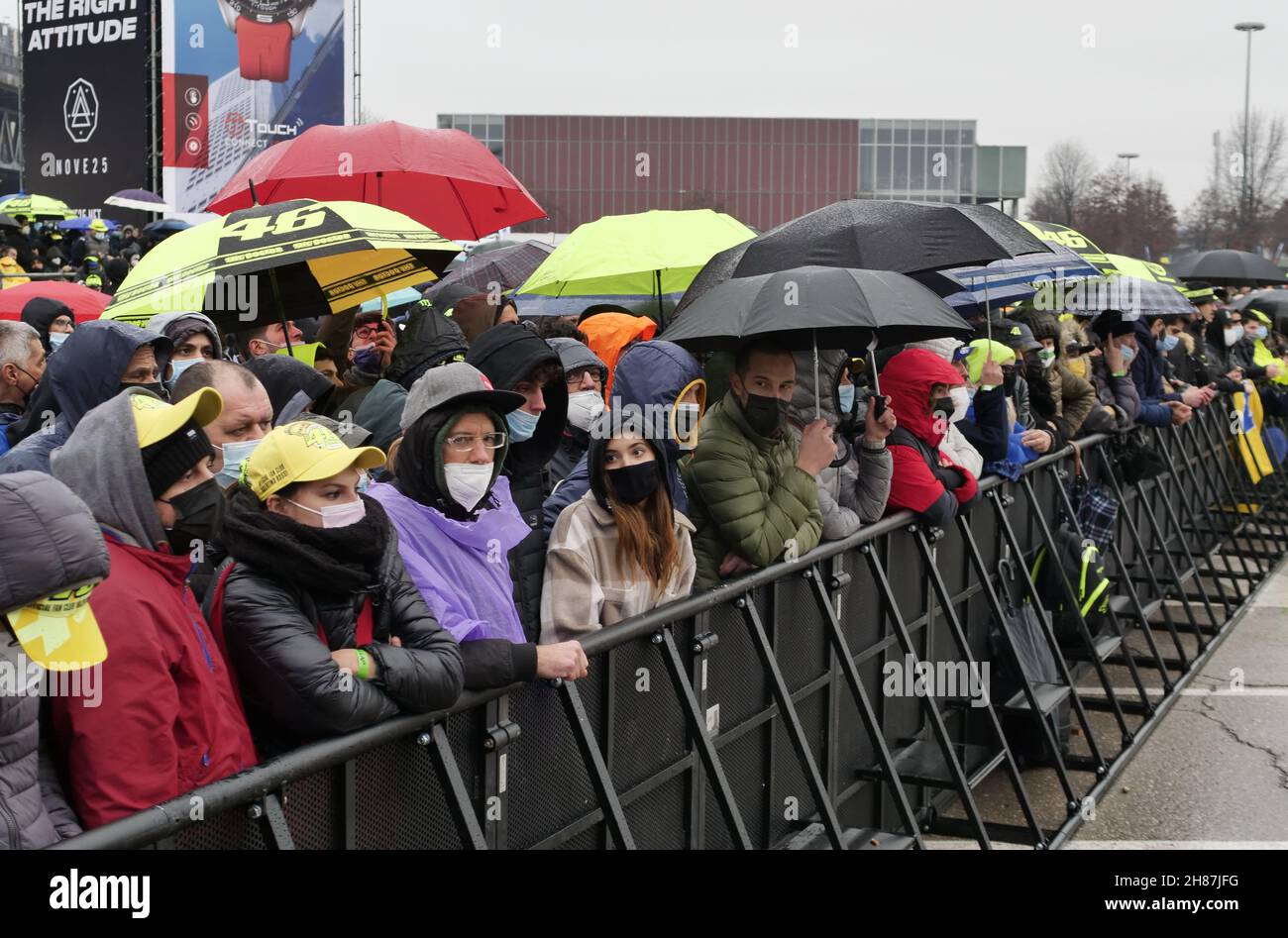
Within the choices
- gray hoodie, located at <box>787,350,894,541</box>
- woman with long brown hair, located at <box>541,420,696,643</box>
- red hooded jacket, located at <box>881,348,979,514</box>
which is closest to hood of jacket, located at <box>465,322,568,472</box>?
woman with long brown hair, located at <box>541,420,696,643</box>

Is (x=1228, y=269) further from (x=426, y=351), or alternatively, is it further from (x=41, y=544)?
(x=41, y=544)

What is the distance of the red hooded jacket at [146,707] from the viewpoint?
9.04 feet

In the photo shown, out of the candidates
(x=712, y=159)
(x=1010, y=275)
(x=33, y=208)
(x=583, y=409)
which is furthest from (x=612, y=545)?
(x=712, y=159)

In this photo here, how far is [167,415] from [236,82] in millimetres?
31150

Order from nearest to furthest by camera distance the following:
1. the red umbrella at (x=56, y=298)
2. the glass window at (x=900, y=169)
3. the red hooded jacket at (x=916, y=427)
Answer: the red hooded jacket at (x=916, y=427)
the red umbrella at (x=56, y=298)
the glass window at (x=900, y=169)

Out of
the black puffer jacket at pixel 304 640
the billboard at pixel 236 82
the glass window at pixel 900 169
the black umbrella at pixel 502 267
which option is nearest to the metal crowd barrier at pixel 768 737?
the black puffer jacket at pixel 304 640

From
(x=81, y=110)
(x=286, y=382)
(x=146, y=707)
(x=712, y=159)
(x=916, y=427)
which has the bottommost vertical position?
(x=146, y=707)

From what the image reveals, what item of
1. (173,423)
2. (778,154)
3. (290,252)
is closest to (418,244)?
(290,252)

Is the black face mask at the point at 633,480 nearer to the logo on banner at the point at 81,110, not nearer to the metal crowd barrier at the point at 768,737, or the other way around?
the metal crowd barrier at the point at 768,737

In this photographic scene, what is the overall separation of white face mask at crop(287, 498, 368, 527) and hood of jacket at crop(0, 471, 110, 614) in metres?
0.64

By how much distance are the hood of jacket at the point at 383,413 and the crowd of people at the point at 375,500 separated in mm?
11

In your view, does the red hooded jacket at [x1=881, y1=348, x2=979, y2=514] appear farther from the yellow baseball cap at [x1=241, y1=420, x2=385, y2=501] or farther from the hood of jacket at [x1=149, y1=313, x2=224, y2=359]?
the yellow baseball cap at [x1=241, y1=420, x2=385, y2=501]

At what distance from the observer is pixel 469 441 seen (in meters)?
3.92
